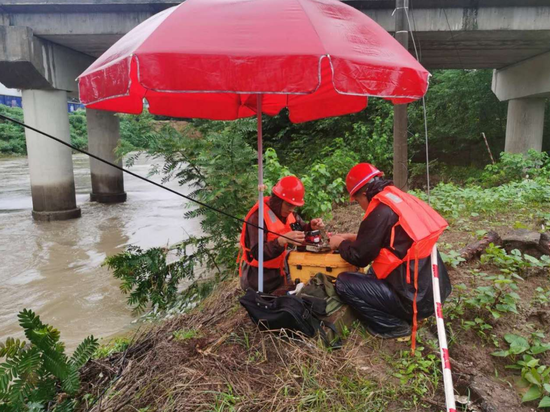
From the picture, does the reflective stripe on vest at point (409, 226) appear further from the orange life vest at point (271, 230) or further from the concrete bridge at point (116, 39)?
the concrete bridge at point (116, 39)

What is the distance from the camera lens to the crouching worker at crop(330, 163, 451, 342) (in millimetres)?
2895

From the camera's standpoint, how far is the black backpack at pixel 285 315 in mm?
2895

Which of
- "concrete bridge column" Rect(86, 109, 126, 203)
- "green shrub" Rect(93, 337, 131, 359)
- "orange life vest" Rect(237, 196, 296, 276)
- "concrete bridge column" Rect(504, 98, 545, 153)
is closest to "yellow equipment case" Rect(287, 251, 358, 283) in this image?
"orange life vest" Rect(237, 196, 296, 276)

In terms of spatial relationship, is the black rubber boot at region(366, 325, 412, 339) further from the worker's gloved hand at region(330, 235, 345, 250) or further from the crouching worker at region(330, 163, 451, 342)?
the worker's gloved hand at region(330, 235, 345, 250)

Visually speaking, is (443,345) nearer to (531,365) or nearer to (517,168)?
(531,365)

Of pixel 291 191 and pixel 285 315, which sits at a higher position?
pixel 291 191

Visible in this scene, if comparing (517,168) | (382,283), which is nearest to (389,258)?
(382,283)

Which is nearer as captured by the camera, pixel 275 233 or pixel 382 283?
pixel 382 283

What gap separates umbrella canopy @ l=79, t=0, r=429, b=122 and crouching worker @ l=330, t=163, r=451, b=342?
2.59 ft

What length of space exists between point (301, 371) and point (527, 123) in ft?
43.9

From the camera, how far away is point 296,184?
3.53 meters

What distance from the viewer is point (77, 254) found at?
9.26m

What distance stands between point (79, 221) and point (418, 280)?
11639 millimetres

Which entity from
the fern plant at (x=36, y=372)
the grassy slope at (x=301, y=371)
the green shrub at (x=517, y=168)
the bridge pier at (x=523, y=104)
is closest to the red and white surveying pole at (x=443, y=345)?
the grassy slope at (x=301, y=371)
